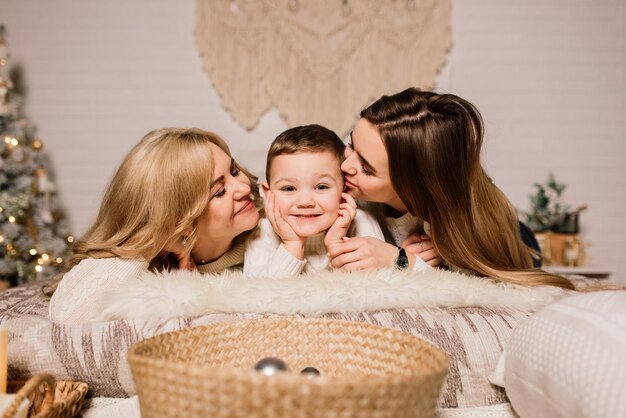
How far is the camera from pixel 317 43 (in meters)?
3.29

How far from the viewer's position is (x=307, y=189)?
167cm

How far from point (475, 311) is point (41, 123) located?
126 inches

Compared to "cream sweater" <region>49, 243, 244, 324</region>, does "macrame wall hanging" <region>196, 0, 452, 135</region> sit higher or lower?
higher

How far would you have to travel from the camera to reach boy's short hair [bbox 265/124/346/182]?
1671 millimetres

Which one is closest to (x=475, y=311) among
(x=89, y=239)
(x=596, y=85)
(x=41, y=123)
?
(x=89, y=239)

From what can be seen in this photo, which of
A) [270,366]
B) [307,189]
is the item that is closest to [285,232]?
[307,189]

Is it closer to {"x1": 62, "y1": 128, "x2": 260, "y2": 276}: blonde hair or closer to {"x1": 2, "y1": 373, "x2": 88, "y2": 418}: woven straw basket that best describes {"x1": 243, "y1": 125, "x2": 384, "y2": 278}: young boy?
{"x1": 62, "y1": 128, "x2": 260, "y2": 276}: blonde hair

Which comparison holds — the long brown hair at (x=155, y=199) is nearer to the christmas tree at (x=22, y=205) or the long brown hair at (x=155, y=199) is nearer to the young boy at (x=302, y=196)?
the young boy at (x=302, y=196)

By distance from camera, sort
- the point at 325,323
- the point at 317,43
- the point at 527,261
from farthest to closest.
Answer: the point at 317,43 → the point at 527,261 → the point at 325,323

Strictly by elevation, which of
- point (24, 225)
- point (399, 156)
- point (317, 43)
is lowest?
point (24, 225)

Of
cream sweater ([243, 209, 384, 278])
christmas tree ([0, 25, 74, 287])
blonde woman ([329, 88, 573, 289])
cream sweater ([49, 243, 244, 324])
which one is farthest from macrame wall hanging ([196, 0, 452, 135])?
Result: cream sweater ([49, 243, 244, 324])

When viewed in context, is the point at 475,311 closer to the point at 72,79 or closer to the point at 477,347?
the point at 477,347

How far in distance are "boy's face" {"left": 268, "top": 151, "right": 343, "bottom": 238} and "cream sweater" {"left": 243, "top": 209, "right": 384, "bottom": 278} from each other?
0.39 feet

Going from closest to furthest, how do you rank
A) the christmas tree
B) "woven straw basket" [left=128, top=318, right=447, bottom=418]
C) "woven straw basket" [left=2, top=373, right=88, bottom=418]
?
"woven straw basket" [left=128, top=318, right=447, bottom=418]
"woven straw basket" [left=2, top=373, right=88, bottom=418]
the christmas tree
